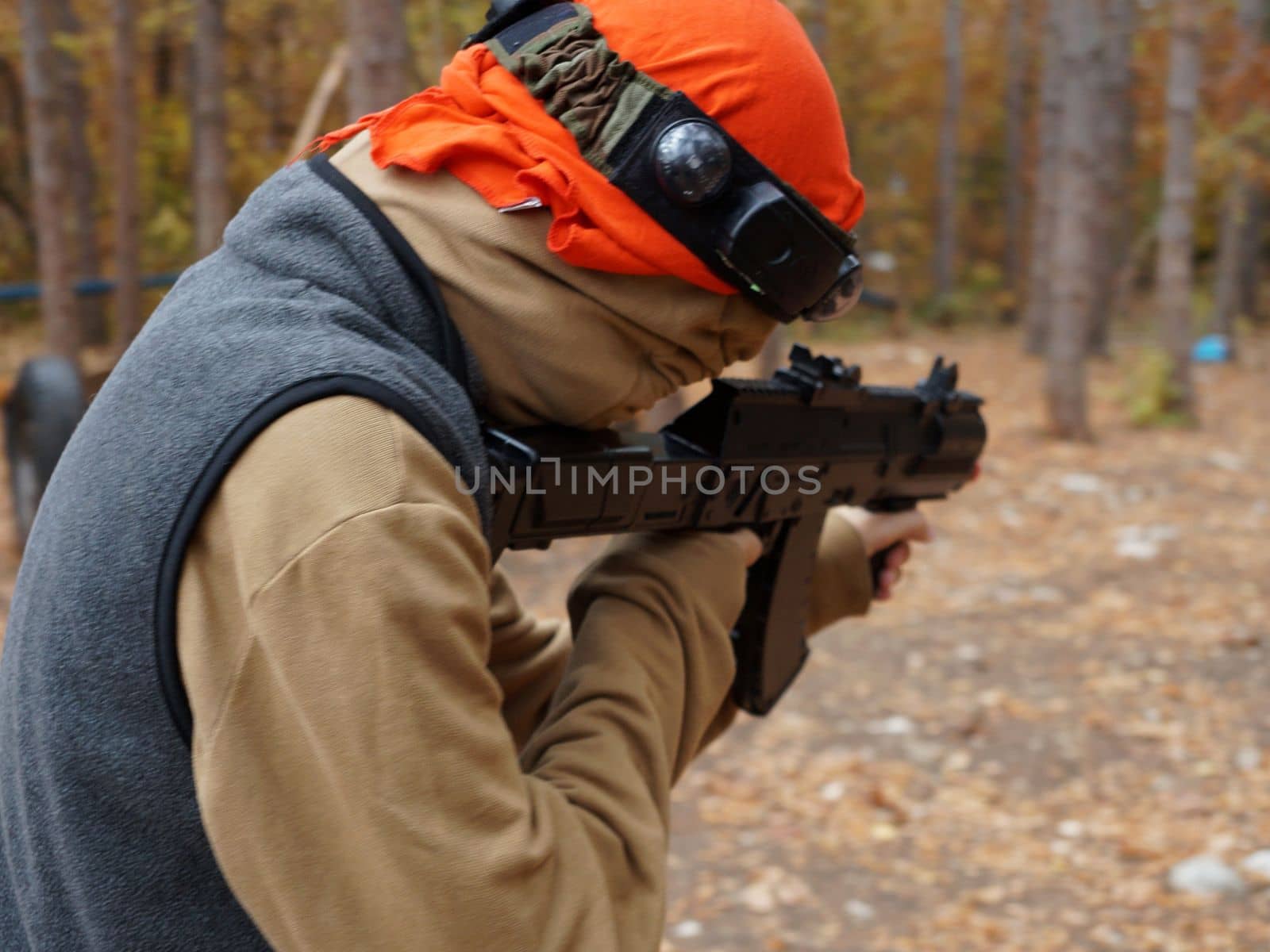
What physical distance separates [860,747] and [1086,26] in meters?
7.13

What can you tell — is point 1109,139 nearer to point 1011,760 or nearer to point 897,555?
point 1011,760

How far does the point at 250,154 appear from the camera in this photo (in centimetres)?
1466

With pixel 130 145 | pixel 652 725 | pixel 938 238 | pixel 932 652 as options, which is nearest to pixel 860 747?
pixel 932 652

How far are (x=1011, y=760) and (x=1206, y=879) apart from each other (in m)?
0.85

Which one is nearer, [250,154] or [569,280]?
[569,280]

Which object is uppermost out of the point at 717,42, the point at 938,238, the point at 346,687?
the point at 717,42

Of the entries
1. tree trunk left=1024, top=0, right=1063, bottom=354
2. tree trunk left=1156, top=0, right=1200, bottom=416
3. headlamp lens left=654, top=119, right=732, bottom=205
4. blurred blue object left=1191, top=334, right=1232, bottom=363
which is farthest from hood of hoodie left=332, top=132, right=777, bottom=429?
blurred blue object left=1191, top=334, right=1232, bottom=363

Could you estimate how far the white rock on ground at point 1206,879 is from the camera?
323 centimetres

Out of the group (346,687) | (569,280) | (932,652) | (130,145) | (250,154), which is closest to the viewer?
(346,687)

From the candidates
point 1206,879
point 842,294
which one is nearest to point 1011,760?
point 1206,879

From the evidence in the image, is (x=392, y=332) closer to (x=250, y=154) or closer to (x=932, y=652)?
(x=932, y=652)

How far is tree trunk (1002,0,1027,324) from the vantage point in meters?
18.6

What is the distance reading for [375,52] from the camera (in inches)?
166

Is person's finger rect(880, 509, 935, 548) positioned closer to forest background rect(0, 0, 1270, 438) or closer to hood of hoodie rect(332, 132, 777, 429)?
hood of hoodie rect(332, 132, 777, 429)
